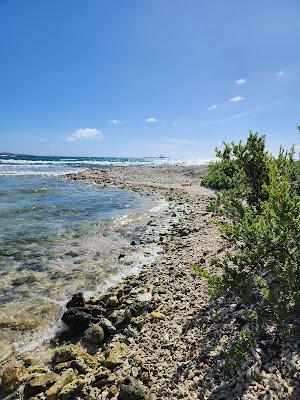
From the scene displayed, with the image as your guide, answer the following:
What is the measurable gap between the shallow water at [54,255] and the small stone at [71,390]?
2257 millimetres

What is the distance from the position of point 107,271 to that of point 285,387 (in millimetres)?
8524

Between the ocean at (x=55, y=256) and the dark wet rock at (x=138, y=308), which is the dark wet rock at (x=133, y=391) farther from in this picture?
the ocean at (x=55, y=256)

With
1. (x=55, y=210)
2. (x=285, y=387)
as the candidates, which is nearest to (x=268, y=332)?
(x=285, y=387)

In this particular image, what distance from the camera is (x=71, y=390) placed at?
19.5ft

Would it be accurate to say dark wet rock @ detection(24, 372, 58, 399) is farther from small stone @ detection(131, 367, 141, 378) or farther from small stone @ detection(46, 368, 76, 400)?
small stone @ detection(131, 367, 141, 378)

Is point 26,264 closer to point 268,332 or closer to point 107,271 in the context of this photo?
point 107,271

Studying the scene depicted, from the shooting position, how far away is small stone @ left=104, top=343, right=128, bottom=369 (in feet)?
21.9

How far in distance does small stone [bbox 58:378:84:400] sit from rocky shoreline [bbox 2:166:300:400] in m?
0.02

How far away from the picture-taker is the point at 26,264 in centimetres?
1298

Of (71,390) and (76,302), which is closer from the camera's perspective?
(71,390)

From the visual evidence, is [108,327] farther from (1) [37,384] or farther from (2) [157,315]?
(1) [37,384]

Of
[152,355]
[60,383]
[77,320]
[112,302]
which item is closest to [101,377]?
[60,383]

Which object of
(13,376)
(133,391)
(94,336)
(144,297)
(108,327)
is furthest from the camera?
(144,297)

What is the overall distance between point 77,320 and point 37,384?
2.36 metres
